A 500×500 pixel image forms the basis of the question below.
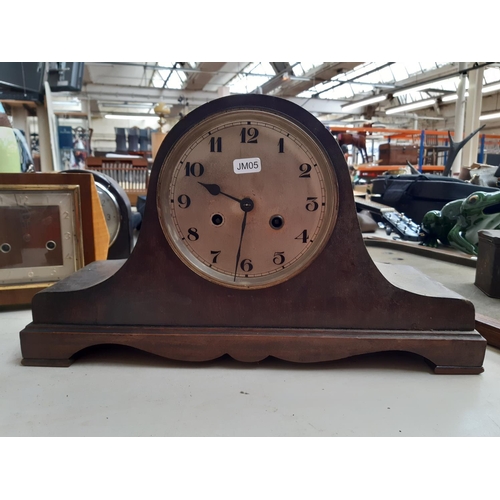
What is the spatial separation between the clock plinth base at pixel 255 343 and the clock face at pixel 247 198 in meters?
0.15

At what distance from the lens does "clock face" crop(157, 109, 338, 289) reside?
101cm

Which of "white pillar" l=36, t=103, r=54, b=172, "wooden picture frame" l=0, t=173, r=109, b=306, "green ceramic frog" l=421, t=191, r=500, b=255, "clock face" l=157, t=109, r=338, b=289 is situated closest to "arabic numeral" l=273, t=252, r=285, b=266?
"clock face" l=157, t=109, r=338, b=289

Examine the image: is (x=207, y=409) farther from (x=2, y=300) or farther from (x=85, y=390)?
(x=2, y=300)

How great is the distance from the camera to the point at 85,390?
902 mm

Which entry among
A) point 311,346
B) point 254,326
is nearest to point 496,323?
point 311,346

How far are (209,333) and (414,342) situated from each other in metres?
0.55

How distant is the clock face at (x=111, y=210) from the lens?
1786 millimetres

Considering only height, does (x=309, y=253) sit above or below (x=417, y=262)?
above

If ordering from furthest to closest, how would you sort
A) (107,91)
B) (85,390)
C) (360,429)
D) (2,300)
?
1. (107,91)
2. (2,300)
3. (85,390)
4. (360,429)

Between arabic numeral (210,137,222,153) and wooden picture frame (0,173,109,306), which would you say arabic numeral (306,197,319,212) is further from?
wooden picture frame (0,173,109,306)

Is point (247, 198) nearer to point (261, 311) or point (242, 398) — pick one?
point (261, 311)

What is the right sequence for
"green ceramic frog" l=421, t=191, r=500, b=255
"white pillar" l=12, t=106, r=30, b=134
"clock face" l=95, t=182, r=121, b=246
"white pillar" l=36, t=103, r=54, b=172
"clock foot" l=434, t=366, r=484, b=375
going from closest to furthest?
"clock foot" l=434, t=366, r=484, b=375, "clock face" l=95, t=182, r=121, b=246, "green ceramic frog" l=421, t=191, r=500, b=255, "white pillar" l=36, t=103, r=54, b=172, "white pillar" l=12, t=106, r=30, b=134

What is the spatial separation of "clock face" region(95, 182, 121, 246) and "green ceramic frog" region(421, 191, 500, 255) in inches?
69.6

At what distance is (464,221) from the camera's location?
2.04 metres
